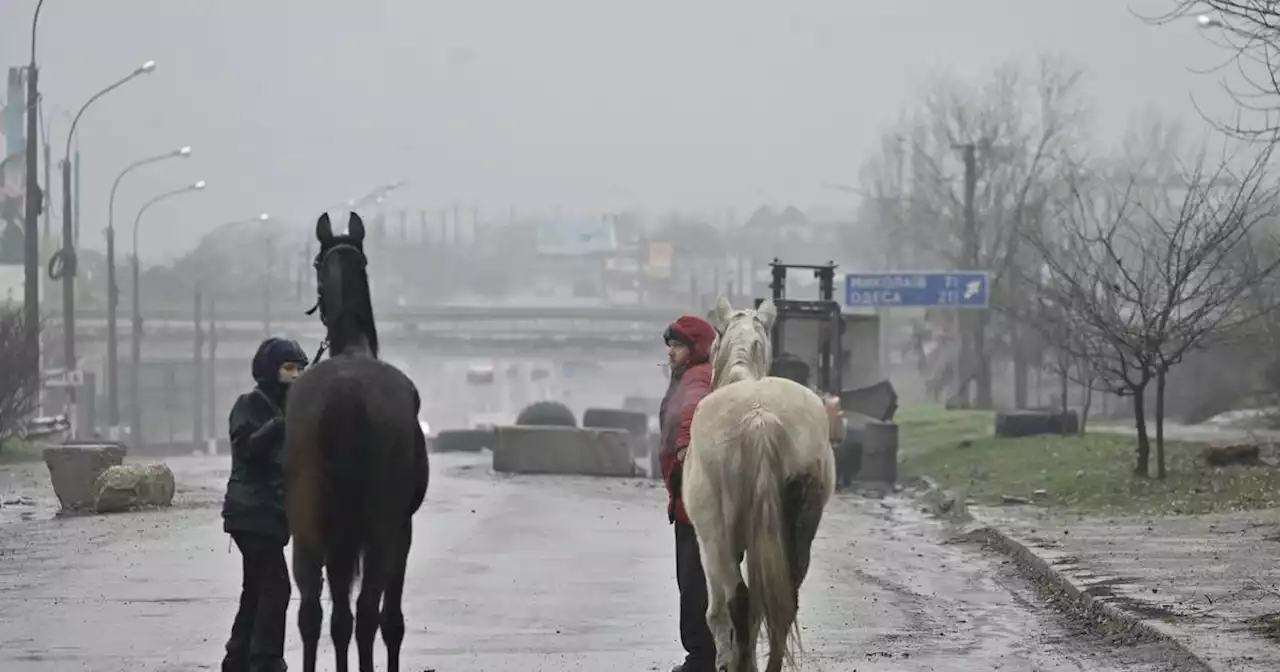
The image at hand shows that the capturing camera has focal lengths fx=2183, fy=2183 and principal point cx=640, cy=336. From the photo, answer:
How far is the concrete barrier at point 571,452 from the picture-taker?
1502 inches

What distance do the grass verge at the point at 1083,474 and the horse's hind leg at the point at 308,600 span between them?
1444cm

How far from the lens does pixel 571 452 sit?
38.4 m

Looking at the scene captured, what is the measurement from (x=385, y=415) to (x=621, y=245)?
162510 mm

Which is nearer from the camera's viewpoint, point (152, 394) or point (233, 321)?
point (152, 394)

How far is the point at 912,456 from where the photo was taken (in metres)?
40.8

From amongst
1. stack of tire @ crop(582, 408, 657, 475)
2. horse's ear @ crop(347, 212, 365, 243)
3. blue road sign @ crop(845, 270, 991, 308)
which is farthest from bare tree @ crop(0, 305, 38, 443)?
horse's ear @ crop(347, 212, 365, 243)

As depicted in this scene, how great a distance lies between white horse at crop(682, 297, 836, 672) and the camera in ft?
32.2

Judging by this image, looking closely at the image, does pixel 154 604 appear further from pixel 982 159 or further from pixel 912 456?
pixel 982 159

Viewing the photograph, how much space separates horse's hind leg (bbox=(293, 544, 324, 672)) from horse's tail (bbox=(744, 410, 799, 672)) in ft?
6.39

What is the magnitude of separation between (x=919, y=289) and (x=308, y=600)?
49.9m

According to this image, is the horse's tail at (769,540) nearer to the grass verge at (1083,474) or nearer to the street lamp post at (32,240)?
the grass verge at (1083,474)

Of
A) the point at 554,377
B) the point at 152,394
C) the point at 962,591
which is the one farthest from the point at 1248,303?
the point at 554,377

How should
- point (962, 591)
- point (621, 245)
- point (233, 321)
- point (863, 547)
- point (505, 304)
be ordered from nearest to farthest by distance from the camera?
point (962, 591) → point (863, 547) → point (233, 321) → point (505, 304) → point (621, 245)

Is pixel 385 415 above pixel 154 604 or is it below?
above
